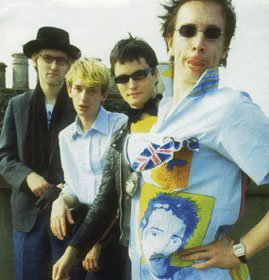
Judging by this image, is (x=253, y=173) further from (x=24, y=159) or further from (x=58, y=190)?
(x=24, y=159)

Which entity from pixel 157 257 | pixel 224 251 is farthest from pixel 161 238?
pixel 224 251

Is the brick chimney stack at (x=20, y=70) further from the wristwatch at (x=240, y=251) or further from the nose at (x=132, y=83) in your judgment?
the wristwatch at (x=240, y=251)

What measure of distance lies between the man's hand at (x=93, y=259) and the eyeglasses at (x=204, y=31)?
3.09 ft

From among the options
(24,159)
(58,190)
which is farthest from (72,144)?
(24,159)

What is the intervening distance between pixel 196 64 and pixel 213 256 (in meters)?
0.50

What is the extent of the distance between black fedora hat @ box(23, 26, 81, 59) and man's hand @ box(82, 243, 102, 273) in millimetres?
1219

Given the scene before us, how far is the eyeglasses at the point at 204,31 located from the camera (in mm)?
1097

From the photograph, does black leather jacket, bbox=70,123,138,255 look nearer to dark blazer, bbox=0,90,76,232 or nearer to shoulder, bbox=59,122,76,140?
shoulder, bbox=59,122,76,140

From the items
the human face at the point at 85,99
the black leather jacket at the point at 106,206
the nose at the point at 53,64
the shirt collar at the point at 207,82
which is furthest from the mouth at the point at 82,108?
the shirt collar at the point at 207,82

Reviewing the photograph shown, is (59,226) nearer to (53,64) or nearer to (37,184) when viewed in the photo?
(37,184)

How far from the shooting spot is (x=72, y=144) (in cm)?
194

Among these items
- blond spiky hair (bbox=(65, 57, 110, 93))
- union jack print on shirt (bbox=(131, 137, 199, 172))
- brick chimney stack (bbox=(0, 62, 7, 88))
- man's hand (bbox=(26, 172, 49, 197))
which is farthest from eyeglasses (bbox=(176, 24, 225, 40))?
brick chimney stack (bbox=(0, 62, 7, 88))

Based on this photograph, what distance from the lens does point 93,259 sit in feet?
5.47

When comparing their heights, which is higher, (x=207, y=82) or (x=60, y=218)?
(x=207, y=82)
